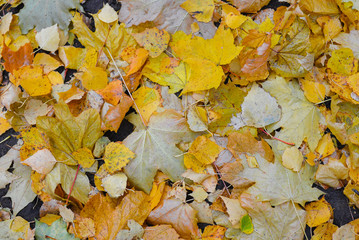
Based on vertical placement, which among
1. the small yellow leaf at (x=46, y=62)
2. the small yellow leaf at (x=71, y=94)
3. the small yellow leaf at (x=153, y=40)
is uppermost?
the small yellow leaf at (x=153, y=40)

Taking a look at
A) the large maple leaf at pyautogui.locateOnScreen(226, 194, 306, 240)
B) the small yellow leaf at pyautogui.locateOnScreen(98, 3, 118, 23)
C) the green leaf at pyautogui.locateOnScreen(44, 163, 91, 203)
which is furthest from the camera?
the small yellow leaf at pyautogui.locateOnScreen(98, 3, 118, 23)

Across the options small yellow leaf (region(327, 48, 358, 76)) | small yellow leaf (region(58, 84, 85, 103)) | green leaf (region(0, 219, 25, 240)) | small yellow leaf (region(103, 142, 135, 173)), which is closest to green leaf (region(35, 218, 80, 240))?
green leaf (region(0, 219, 25, 240))

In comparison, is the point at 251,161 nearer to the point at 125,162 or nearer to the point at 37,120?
the point at 125,162

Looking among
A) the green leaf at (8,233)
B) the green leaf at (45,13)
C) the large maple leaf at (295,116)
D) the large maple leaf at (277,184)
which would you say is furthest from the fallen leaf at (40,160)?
the large maple leaf at (295,116)

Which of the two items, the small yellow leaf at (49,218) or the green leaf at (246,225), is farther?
the small yellow leaf at (49,218)

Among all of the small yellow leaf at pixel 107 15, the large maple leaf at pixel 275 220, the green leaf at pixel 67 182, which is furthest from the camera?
the small yellow leaf at pixel 107 15

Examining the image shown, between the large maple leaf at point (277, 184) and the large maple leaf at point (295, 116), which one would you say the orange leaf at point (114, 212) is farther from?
the large maple leaf at point (295, 116)

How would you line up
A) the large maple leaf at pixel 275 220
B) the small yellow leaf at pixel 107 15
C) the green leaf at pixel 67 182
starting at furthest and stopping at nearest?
the small yellow leaf at pixel 107 15, the green leaf at pixel 67 182, the large maple leaf at pixel 275 220

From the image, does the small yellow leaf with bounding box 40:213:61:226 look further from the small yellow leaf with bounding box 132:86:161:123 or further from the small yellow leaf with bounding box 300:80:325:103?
the small yellow leaf with bounding box 300:80:325:103
